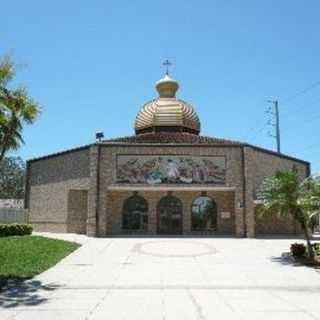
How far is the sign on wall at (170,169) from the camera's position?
34.8 metres

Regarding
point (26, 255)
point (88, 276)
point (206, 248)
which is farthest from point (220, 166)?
point (88, 276)

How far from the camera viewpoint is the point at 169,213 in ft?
119

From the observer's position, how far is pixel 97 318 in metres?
10.7

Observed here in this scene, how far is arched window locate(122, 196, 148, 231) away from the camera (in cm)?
3600

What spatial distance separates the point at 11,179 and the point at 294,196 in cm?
6557

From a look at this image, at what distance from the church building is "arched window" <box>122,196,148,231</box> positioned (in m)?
0.07

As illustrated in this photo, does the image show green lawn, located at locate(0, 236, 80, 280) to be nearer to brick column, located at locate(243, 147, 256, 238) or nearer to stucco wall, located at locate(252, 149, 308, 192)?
brick column, located at locate(243, 147, 256, 238)

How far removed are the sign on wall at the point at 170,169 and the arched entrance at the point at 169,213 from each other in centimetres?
211

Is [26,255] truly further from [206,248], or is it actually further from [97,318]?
[97,318]

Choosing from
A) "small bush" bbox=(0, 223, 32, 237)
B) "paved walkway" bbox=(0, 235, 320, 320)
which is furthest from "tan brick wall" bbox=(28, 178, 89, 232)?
"paved walkway" bbox=(0, 235, 320, 320)

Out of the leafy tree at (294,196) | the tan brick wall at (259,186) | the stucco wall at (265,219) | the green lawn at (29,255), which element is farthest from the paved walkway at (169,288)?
the stucco wall at (265,219)

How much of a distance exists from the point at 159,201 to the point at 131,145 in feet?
14.9

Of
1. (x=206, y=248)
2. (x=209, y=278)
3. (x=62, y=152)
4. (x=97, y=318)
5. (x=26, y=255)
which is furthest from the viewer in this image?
(x=62, y=152)

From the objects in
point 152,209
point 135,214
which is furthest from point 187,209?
point 135,214
